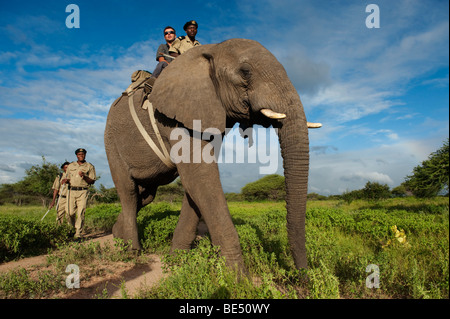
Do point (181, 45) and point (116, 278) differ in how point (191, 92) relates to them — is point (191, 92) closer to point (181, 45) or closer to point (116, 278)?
point (181, 45)

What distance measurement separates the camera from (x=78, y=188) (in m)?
9.04

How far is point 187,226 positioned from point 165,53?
3.86 metres

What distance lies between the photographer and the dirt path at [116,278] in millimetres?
3830

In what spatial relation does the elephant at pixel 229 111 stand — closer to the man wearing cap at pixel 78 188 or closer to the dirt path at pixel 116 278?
the dirt path at pixel 116 278

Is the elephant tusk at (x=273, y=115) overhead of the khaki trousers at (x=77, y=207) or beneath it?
overhead

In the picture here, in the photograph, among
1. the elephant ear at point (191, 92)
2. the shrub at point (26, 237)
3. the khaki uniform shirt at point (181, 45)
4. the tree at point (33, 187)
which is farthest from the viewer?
the tree at point (33, 187)

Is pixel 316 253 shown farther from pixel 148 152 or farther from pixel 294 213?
pixel 148 152

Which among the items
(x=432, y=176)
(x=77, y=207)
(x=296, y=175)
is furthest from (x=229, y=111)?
(x=432, y=176)

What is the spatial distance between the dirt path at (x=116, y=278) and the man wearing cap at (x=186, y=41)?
4.29 meters

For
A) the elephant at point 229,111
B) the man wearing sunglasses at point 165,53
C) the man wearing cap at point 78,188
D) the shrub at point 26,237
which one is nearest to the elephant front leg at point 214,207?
the elephant at point 229,111

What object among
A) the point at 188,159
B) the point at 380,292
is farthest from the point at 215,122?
the point at 380,292

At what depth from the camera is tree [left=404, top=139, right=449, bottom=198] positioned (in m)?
19.2
